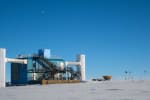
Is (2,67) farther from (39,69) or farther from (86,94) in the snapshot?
(86,94)

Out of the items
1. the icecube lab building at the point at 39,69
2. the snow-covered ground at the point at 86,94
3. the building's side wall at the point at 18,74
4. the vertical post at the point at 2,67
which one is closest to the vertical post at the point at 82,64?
the icecube lab building at the point at 39,69

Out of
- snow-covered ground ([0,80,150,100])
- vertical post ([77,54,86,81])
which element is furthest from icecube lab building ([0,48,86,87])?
snow-covered ground ([0,80,150,100])

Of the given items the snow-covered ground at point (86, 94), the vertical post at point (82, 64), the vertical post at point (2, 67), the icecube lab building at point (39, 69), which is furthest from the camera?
the vertical post at point (82, 64)

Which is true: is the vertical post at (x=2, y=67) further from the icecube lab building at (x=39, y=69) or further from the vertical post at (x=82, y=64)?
the vertical post at (x=82, y=64)

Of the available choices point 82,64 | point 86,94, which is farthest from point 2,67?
point 86,94

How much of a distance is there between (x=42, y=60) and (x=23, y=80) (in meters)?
5.31

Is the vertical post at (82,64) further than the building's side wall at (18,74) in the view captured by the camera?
Yes

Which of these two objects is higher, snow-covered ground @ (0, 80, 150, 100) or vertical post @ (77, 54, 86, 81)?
vertical post @ (77, 54, 86, 81)

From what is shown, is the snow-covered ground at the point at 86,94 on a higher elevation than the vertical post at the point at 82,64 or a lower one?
lower

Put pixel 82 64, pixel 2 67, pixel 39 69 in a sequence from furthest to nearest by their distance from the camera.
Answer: pixel 82 64, pixel 39 69, pixel 2 67

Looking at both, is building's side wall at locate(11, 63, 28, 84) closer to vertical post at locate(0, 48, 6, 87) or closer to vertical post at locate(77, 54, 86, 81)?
vertical post at locate(0, 48, 6, 87)

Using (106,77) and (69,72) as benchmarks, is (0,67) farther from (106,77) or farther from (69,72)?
(106,77)

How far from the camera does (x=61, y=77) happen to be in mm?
53688

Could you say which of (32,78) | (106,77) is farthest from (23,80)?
(106,77)
